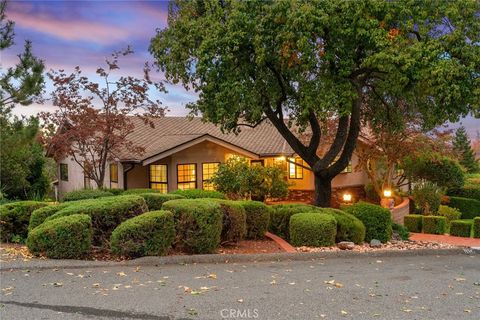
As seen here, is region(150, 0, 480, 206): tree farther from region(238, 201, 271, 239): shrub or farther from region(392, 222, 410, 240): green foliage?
region(392, 222, 410, 240): green foliage

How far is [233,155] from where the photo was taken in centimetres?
2120

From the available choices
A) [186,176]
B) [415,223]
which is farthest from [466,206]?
[186,176]

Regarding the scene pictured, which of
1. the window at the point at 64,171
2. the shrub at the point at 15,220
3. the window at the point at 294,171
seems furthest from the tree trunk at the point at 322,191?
the window at the point at 64,171

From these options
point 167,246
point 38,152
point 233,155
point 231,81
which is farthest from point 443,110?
point 38,152

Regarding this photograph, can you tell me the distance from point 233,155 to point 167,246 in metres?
12.6

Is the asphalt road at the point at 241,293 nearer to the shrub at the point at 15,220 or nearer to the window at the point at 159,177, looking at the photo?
the shrub at the point at 15,220

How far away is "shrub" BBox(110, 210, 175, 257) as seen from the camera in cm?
844

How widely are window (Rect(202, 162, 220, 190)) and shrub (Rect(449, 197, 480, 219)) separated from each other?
551 inches

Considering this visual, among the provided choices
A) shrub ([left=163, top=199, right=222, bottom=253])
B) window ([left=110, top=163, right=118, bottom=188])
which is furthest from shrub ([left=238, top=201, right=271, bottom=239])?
window ([left=110, top=163, right=118, bottom=188])

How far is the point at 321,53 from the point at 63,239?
26.7ft

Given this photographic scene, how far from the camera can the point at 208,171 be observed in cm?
2173

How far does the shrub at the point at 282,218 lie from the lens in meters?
11.8

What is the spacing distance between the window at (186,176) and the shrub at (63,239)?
12.3 metres

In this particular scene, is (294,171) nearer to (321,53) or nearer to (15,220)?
(321,53)
